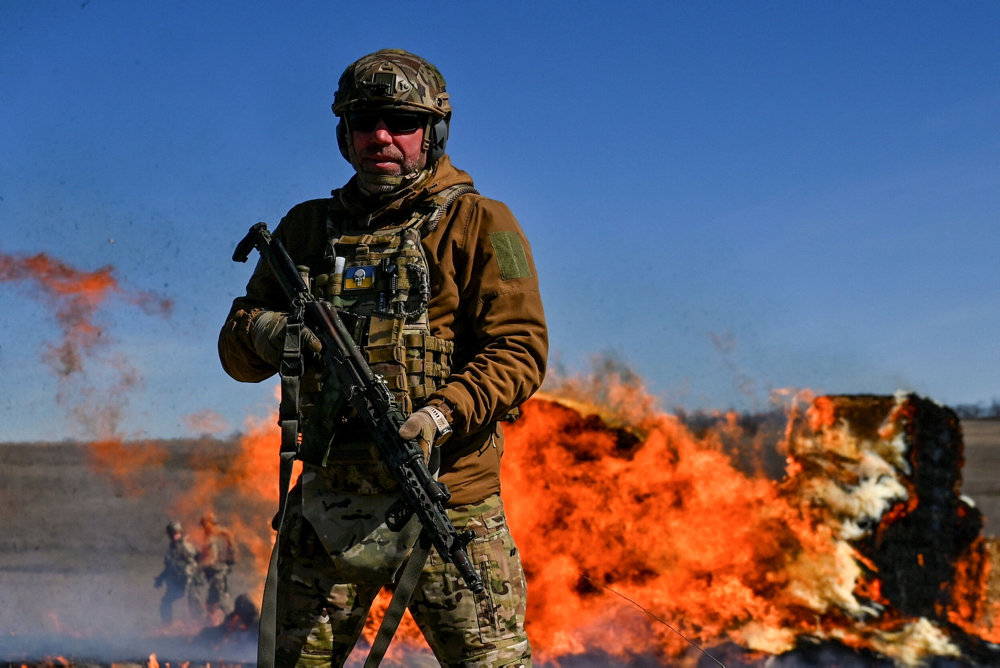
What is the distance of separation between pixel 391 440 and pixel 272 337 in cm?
70

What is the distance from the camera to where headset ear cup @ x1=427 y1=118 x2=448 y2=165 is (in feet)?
15.3

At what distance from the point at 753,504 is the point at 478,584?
12621mm

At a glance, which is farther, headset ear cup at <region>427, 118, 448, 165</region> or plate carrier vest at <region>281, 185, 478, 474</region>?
headset ear cup at <region>427, 118, 448, 165</region>

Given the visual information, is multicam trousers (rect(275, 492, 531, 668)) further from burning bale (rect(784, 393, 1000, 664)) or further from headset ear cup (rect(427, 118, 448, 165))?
burning bale (rect(784, 393, 1000, 664))

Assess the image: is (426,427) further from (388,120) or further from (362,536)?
(388,120)

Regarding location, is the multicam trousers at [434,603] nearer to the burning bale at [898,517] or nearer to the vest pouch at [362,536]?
the vest pouch at [362,536]

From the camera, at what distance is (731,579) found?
15516mm

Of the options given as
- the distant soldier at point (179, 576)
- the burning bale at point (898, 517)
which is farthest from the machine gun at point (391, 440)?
the distant soldier at point (179, 576)

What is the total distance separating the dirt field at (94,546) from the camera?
14.5 m

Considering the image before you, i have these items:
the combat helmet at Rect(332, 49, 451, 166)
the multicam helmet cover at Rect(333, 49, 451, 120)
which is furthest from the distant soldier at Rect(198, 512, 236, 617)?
the multicam helmet cover at Rect(333, 49, 451, 120)

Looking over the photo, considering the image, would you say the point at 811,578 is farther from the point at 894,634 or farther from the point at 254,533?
the point at 254,533

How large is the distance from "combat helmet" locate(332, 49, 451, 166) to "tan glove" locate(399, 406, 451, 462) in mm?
1262

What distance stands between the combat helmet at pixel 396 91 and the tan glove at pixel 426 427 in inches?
49.7

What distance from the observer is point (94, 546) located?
30703mm
